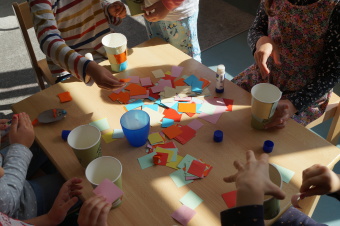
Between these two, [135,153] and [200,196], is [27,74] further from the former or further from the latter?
[200,196]

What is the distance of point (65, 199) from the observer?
105 cm

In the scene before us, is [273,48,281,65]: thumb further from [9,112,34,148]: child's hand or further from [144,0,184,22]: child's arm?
[9,112,34,148]: child's hand

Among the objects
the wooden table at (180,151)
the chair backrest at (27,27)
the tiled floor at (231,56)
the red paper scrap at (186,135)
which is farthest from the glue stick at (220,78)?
the tiled floor at (231,56)

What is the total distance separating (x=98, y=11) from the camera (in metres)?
1.67

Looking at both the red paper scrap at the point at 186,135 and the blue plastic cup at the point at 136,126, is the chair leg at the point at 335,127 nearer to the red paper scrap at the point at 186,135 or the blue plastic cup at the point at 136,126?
the red paper scrap at the point at 186,135

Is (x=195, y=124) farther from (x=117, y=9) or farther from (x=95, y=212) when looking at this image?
(x=117, y=9)

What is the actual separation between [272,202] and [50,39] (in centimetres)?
108

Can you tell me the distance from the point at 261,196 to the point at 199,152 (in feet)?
1.05

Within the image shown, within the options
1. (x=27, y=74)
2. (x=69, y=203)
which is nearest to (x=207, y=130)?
(x=69, y=203)

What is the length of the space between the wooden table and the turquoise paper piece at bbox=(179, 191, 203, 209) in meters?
0.01

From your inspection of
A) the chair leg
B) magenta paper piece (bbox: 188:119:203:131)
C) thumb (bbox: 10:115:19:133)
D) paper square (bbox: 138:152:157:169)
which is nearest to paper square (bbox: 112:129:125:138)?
paper square (bbox: 138:152:157:169)

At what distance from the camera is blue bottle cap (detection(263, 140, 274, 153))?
3.42ft

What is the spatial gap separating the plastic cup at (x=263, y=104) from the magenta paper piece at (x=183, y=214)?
406 mm

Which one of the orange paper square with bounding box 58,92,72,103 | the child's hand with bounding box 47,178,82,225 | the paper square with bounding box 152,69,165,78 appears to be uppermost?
the paper square with bounding box 152,69,165,78
